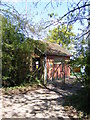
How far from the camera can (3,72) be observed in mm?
9156

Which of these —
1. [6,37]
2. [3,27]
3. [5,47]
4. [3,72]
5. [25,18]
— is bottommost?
[3,72]

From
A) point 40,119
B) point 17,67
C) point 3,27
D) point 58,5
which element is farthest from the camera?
point 17,67

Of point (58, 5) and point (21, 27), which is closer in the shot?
point (58, 5)

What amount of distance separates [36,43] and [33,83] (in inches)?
129

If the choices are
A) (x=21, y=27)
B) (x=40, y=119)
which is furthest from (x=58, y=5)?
(x=40, y=119)

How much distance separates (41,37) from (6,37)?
2685mm

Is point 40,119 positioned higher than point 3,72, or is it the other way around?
point 3,72

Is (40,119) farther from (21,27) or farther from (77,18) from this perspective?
(21,27)

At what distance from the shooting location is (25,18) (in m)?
8.58

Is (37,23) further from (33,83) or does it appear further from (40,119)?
(40,119)

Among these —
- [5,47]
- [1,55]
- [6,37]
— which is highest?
[6,37]

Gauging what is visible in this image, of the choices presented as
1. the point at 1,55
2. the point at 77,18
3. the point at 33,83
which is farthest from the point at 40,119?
the point at 33,83

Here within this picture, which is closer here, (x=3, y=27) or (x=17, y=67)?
(x=3, y=27)

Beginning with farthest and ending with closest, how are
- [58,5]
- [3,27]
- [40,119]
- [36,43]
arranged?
[36,43] → [3,27] → [58,5] → [40,119]
